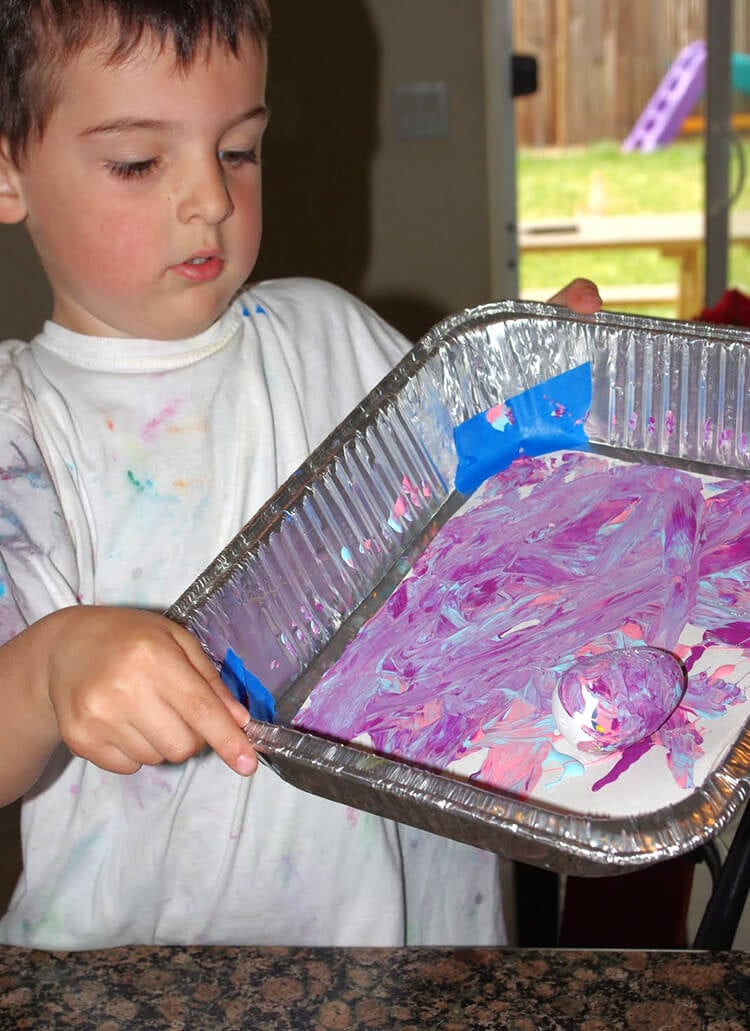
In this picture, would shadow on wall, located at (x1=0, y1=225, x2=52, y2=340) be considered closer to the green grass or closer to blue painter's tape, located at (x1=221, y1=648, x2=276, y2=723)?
blue painter's tape, located at (x1=221, y1=648, x2=276, y2=723)

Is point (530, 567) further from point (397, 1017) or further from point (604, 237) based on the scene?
point (604, 237)

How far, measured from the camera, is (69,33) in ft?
2.85

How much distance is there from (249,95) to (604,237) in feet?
15.6

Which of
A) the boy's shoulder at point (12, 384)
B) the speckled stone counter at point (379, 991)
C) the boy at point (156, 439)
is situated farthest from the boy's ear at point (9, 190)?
the speckled stone counter at point (379, 991)

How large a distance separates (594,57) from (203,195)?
515 centimetres

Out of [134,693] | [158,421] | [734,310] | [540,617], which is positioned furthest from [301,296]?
[734,310]

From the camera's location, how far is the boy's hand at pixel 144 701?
66 centimetres

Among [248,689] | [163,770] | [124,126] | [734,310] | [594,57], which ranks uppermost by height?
[594,57]

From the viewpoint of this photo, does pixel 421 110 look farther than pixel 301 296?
Yes

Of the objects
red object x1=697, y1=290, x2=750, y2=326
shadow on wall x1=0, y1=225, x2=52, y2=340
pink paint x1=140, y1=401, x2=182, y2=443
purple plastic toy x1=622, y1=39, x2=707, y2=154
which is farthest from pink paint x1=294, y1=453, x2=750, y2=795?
purple plastic toy x1=622, y1=39, x2=707, y2=154

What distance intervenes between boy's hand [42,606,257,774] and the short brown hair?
0.40m

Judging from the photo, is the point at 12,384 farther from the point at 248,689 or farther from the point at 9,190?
the point at 248,689

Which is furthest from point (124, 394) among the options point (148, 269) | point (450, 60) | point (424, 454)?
point (450, 60)

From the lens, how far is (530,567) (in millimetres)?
951
